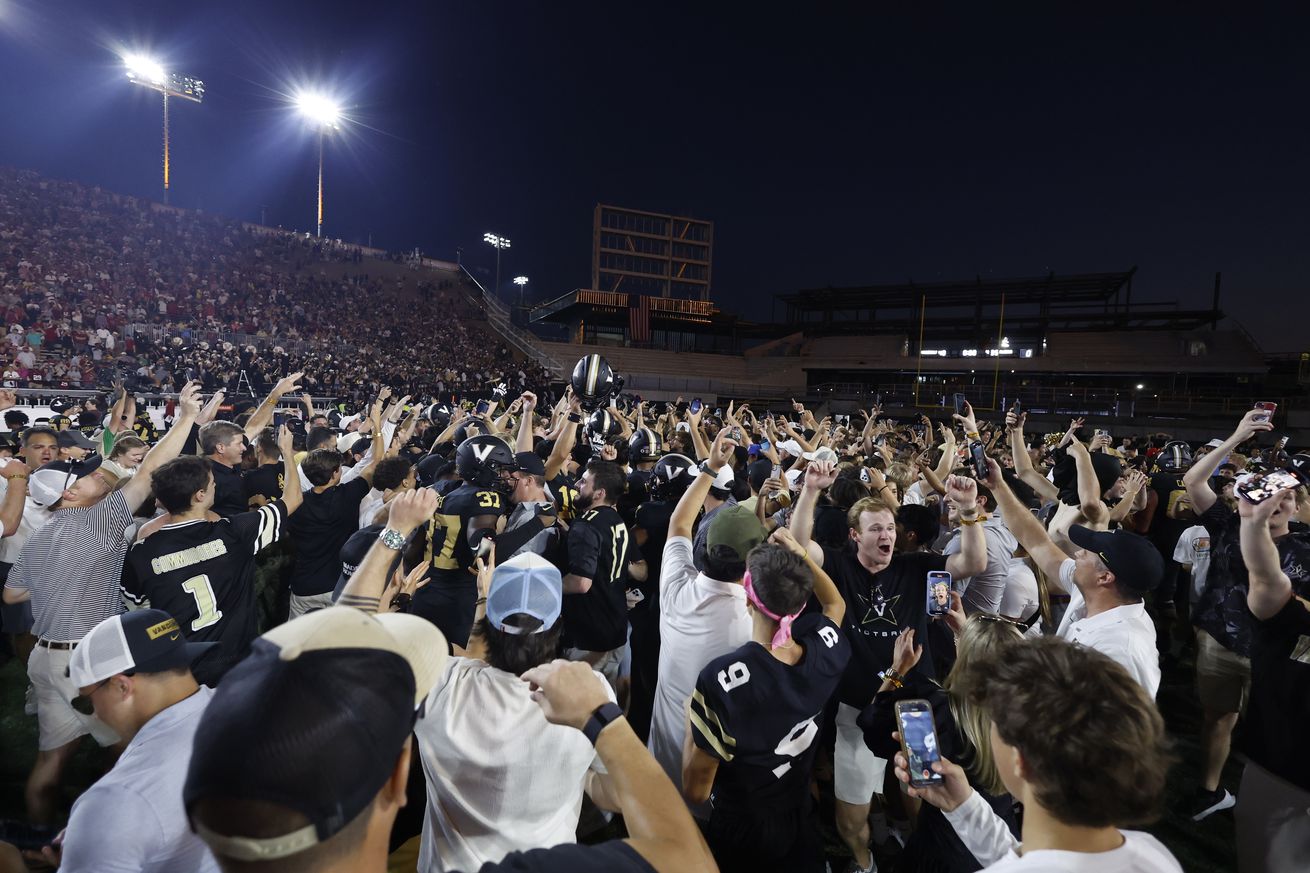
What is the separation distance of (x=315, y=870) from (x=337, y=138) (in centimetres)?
8579

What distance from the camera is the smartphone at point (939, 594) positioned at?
268cm

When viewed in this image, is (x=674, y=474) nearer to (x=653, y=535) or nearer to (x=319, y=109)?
(x=653, y=535)

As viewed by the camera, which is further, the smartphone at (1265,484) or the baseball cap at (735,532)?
the baseball cap at (735,532)

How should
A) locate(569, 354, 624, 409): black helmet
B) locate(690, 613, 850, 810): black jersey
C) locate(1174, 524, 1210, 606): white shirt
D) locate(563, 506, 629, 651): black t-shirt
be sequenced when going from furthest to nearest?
locate(569, 354, 624, 409): black helmet → locate(1174, 524, 1210, 606): white shirt → locate(563, 506, 629, 651): black t-shirt → locate(690, 613, 850, 810): black jersey

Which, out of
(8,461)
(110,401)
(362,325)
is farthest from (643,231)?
(8,461)

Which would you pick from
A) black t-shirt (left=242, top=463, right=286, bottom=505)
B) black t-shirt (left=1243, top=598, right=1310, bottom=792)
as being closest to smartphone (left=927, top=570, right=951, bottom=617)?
black t-shirt (left=1243, top=598, right=1310, bottom=792)

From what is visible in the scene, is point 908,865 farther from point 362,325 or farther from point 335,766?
point 362,325

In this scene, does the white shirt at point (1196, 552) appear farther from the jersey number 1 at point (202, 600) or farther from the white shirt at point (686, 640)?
the jersey number 1 at point (202, 600)

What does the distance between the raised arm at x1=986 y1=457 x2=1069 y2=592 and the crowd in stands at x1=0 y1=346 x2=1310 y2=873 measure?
0.07 feet

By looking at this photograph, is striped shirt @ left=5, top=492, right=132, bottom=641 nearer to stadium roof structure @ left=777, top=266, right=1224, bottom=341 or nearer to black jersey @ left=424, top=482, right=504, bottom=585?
black jersey @ left=424, top=482, right=504, bottom=585

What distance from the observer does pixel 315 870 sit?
96cm

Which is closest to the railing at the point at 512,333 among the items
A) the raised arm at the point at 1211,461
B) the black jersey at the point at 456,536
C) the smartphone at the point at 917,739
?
the black jersey at the point at 456,536

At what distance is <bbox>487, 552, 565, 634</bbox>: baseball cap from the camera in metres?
2.12

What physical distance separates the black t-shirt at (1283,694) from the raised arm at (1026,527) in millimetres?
831
